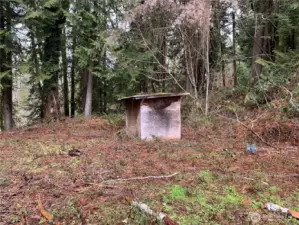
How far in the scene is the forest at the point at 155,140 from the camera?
3287 millimetres

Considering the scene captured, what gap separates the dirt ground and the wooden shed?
0.47m

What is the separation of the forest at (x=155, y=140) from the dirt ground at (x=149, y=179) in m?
0.02

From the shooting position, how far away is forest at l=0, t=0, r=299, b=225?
10.8 feet

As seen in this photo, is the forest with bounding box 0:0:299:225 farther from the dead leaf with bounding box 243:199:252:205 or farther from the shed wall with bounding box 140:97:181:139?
the shed wall with bounding box 140:97:181:139

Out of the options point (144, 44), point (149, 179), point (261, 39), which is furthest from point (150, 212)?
point (261, 39)

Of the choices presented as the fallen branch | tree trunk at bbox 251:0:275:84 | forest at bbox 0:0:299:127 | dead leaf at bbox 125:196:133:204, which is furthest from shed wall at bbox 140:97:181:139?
tree trunk at bbox 251:0:275:84

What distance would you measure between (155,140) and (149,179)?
3.06 m

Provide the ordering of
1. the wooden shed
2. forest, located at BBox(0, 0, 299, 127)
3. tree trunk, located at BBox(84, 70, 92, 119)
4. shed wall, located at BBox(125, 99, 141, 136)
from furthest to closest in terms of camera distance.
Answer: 1. tree trunk, located at BBox(84, 70, 92, 119)
2. forest, located at BBox(0, 0, 299, 127)
3. shed wall, located at BBox(125, 99, 141, 136)
4. the wooden shed

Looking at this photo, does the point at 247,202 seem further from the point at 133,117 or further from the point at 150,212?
the point at 133,117

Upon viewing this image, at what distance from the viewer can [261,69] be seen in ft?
35.6

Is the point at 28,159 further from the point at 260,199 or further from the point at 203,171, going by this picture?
the point at 260,199

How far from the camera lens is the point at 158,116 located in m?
7.46

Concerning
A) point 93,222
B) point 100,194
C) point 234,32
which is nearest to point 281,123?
point 100,194

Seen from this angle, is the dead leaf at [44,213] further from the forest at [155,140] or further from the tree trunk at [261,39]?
the tree trunk at [261,39]
